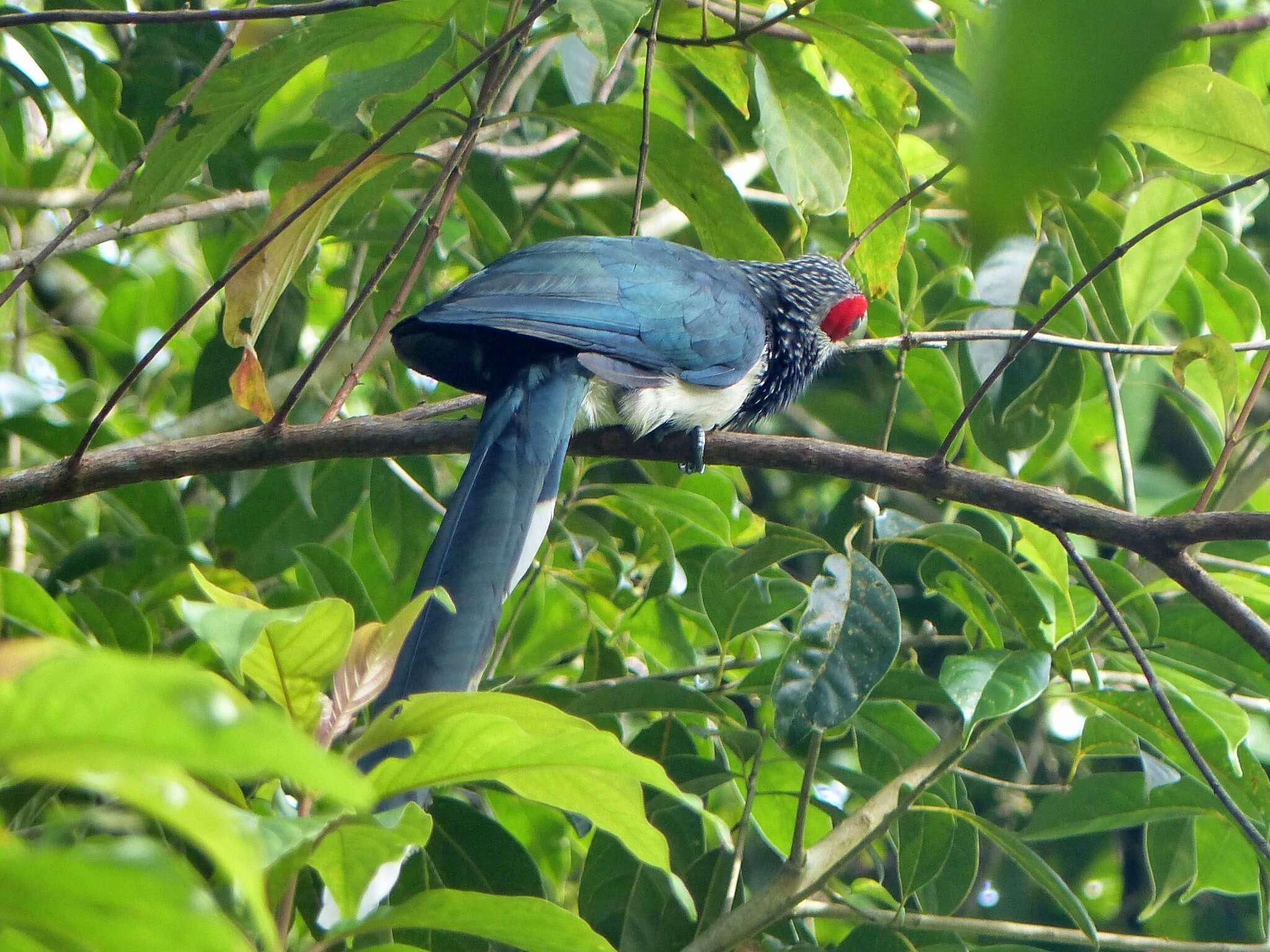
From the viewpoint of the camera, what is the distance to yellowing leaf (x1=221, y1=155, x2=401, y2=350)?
7.70ft

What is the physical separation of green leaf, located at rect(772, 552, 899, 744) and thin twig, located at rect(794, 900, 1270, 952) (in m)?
0.39

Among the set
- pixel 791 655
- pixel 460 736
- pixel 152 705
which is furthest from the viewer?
pixel 791 655

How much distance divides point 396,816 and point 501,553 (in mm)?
1205

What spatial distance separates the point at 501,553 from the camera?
253cm

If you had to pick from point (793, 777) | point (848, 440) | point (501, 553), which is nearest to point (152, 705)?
point (501, 553)

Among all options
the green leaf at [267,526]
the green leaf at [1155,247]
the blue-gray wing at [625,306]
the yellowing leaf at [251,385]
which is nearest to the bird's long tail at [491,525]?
the blue-gray wing at [625,306]

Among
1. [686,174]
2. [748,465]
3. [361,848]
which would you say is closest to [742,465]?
[748,465]

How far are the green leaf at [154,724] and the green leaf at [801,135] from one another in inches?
81.9

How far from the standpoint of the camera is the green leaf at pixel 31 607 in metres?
2.18

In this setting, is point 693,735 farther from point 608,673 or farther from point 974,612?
point 974,612

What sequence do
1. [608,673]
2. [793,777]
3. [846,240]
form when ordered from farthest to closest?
1. [846,240]
2. [608,673]
3. [793,777]

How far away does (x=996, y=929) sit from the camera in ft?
7.57

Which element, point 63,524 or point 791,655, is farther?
point 63,524

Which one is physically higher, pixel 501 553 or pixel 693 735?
pixel 501 553
